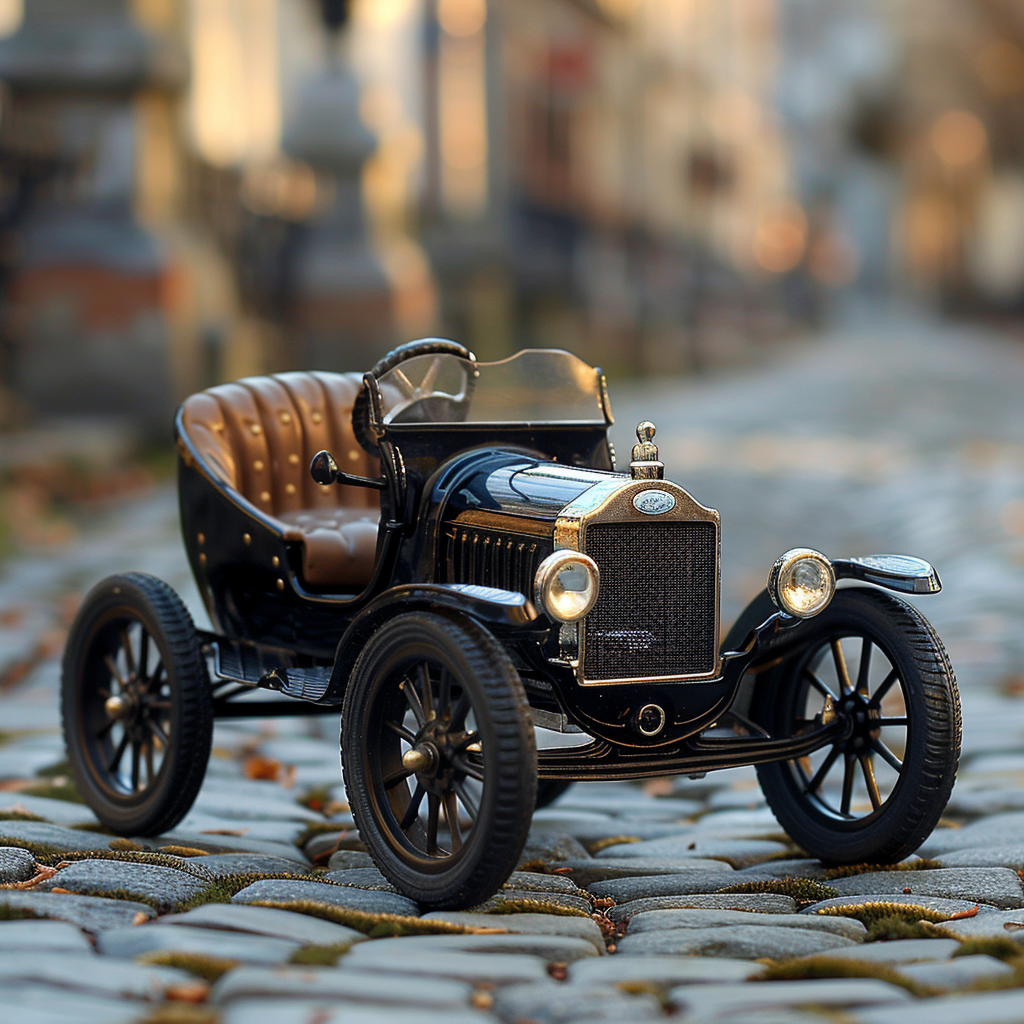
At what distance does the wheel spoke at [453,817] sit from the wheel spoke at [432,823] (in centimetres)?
2

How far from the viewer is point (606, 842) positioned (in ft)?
15.3

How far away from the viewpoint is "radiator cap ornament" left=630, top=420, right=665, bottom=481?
13.2 feet

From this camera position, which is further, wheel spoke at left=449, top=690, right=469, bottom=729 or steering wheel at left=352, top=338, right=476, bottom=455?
steering wheel at left=352, top=338, right=476, bottom=455

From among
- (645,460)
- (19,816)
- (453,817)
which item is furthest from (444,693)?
(19,816)

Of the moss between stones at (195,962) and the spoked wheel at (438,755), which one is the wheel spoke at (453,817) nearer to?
the spoked wheel at (438,755)

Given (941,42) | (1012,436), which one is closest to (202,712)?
(1012,436)

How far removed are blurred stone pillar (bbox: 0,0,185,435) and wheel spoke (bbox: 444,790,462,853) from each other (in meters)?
9.85

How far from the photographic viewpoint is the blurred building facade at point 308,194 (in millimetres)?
13125

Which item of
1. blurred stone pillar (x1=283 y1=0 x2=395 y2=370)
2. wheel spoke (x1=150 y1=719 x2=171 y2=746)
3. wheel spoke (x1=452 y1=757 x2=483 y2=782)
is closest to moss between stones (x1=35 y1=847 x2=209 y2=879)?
wheel spoke (x1=150 y1=719 x2=171 y2=746)

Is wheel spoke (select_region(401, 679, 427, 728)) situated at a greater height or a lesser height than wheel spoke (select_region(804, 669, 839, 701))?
greater

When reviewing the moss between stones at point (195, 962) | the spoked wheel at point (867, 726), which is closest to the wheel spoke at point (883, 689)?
the spoked wheel at point (867, 726)

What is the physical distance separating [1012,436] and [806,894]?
13390mm

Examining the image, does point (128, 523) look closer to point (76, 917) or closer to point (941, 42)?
point (76, 917)

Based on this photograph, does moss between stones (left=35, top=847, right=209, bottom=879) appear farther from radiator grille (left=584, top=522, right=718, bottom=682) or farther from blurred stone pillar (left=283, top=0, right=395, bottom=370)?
blurred stone pillar (left=283, top=0, right=395, bottom=370)
